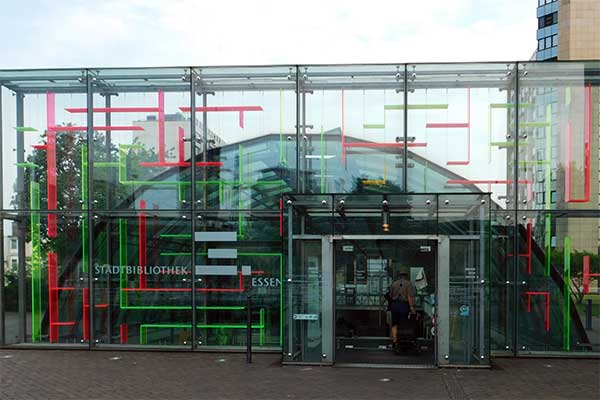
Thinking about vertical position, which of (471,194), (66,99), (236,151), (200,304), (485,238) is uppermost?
(66,99)

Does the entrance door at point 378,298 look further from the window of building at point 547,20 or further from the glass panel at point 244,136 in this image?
the window of building at point 547,20

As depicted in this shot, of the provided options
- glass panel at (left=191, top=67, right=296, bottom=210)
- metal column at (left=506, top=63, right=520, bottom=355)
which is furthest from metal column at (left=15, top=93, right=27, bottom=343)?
metal column at (left=506, top=63, right=520, bottom=355)

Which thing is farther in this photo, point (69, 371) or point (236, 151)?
point (236, 151)

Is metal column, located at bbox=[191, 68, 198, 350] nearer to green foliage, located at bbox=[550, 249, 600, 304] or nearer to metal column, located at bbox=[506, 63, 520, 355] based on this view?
metal column, located at bbox=[506, 63, 520, 355]

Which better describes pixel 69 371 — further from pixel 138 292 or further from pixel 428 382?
pixel 428 382

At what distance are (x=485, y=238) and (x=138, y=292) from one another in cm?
661

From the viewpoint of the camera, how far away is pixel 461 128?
1240cm

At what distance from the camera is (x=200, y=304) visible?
12656mm

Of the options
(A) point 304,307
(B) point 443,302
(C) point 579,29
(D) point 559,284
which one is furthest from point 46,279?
(C) point 579,29

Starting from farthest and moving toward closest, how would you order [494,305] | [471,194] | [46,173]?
[46,173] → [494,305] → [471,194]

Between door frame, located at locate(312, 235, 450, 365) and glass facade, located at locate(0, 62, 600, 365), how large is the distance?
1.54ft

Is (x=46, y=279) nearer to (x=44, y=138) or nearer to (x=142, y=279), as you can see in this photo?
(x=142, y=279)

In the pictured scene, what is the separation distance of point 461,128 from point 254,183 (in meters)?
4.06

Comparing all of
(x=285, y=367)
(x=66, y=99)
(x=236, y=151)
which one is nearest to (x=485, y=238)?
(x=285, y=367)
